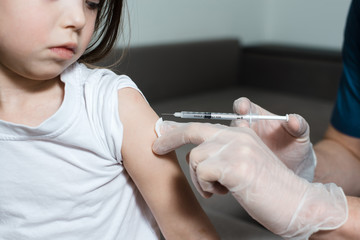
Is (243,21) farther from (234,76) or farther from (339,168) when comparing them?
(339,168)

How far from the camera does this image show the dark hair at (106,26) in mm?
1060

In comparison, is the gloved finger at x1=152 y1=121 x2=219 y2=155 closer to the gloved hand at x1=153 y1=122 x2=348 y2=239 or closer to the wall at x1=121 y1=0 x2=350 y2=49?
the gloved hand at x1=153 y1=122 x2=348 y2=239

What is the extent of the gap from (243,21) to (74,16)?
299cm

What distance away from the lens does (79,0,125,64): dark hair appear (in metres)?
1.06

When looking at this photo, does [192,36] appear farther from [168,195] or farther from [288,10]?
[168,195]

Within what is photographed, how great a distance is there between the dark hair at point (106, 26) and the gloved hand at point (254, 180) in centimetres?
33

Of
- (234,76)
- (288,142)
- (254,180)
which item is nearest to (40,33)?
(254,180)

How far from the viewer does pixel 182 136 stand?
2.84ft

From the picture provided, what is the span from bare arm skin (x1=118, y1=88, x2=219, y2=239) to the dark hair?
0.82ft

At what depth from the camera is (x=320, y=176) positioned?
1.42 metres

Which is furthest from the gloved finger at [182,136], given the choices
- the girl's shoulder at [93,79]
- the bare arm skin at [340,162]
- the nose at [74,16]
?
the bare arm skin at [340,162]

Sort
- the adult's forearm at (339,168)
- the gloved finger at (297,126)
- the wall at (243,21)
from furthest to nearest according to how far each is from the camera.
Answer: the wall at (243,21), the adult's forearm at (339,168), the gloved finger at (297,126)

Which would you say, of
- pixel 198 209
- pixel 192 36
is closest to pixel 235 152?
pixel 198 209

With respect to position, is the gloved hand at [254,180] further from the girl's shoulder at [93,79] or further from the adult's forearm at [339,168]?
the adult's forearm at [339,168]
